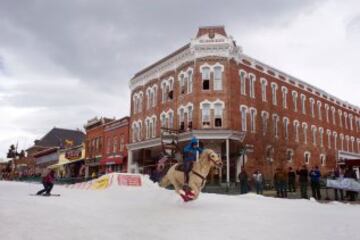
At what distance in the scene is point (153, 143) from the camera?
31.9 metres

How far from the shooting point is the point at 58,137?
72250 millimetres

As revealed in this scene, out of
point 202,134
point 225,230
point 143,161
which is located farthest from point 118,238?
point 143,161

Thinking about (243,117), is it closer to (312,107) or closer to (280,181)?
(280,181)

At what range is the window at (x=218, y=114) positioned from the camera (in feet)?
92.1

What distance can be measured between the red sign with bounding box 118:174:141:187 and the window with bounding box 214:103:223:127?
995 cm

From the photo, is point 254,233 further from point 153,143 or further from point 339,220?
point 153,143

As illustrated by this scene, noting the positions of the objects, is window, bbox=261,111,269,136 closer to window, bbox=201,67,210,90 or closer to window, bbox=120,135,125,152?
window, bbox=201,67,210,90

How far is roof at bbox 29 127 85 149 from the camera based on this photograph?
2832 inches

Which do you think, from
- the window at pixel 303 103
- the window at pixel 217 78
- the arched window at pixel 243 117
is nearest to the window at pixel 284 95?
the window at pixel 303 103

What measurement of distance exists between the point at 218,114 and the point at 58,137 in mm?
52573

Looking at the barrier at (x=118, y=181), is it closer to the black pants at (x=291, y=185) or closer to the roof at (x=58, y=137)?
the black pants at (x=291, y=185)

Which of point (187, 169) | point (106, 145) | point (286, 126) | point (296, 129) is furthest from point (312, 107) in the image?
point (187, 169)

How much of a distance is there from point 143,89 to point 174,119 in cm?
731

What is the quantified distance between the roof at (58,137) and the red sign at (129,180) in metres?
54.8
